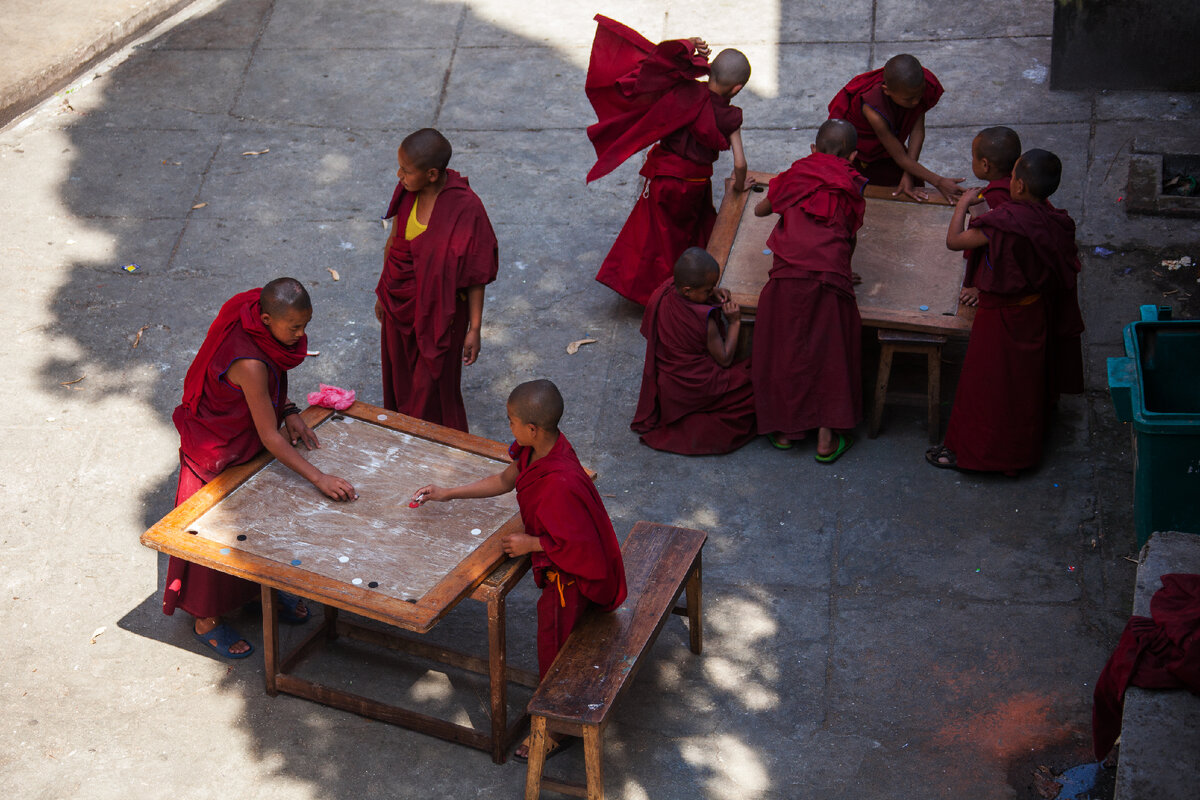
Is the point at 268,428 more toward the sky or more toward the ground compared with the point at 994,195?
more toward the ground

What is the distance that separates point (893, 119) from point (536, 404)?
10.9 feet

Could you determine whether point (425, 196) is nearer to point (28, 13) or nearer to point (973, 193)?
point (973, 193)

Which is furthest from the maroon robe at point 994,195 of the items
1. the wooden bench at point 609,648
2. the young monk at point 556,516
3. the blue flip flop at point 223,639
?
the blue flip flop at point 223,639

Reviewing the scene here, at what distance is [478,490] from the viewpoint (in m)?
4.36

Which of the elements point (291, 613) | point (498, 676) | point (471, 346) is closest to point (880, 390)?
point (471, 346)

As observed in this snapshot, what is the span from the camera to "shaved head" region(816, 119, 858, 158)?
5.74 m

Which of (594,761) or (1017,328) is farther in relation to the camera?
(1017,328)

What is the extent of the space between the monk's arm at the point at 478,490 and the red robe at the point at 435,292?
1.11 metres

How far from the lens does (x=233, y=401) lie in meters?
4.54

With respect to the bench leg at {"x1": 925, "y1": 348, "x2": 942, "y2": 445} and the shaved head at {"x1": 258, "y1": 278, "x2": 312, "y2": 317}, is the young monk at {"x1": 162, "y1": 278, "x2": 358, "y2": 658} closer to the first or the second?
the shaved head at {"x1": 258, "y1": 278, "x2": 312, "y2": 317}

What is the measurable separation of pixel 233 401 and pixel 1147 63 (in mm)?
6461

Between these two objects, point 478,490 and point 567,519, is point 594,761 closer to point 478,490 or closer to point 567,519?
point 567,519

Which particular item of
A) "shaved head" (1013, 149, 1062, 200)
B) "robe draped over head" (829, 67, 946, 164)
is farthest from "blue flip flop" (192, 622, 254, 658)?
"robe draped over head" (829, 67, 946, 164)

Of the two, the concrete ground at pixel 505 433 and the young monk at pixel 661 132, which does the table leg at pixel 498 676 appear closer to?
the concrete ground at pixel 505 433
